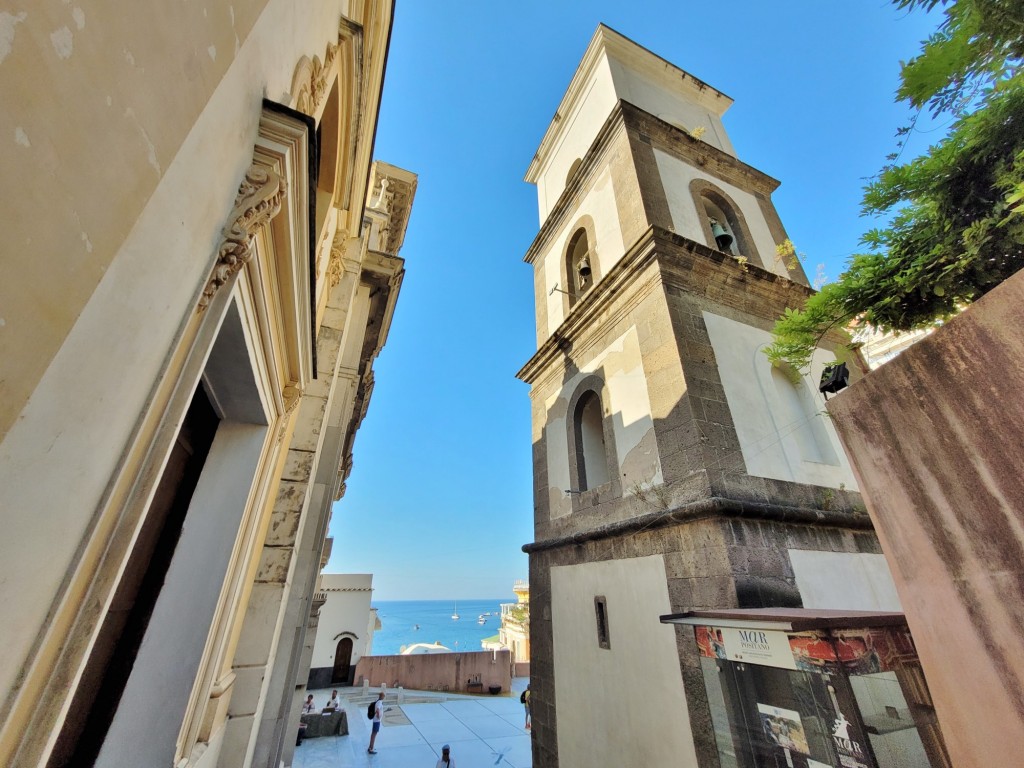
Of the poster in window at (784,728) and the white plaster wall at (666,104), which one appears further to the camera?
the white plaster wall at (666,104)

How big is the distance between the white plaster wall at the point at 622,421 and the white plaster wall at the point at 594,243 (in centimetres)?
193

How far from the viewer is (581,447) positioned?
318 inches

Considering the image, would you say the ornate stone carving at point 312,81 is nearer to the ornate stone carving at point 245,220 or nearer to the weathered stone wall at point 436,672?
the ornate stone carving at point 245,220

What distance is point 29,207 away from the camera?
0.77 metres

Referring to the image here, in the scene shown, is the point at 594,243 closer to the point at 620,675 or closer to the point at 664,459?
the point at 664,459

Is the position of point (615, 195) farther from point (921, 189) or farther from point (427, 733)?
point (427, 733)

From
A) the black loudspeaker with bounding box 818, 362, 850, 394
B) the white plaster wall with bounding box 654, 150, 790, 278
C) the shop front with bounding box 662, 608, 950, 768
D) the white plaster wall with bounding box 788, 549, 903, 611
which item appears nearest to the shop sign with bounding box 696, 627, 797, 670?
the shop front with bounding box 662, 608, 950, 768

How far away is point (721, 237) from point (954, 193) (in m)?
6.18

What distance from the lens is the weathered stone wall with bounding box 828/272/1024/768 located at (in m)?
2.16

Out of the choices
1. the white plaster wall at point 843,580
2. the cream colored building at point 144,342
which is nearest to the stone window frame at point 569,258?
the white plaster wall at point 843,580

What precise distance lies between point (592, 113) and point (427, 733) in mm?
17503

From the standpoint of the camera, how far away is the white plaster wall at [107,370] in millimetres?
840

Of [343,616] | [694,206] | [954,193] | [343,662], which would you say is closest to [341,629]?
[343,616]

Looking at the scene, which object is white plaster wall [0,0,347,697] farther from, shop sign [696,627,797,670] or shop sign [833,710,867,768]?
shop sign [833,710,867,768]
